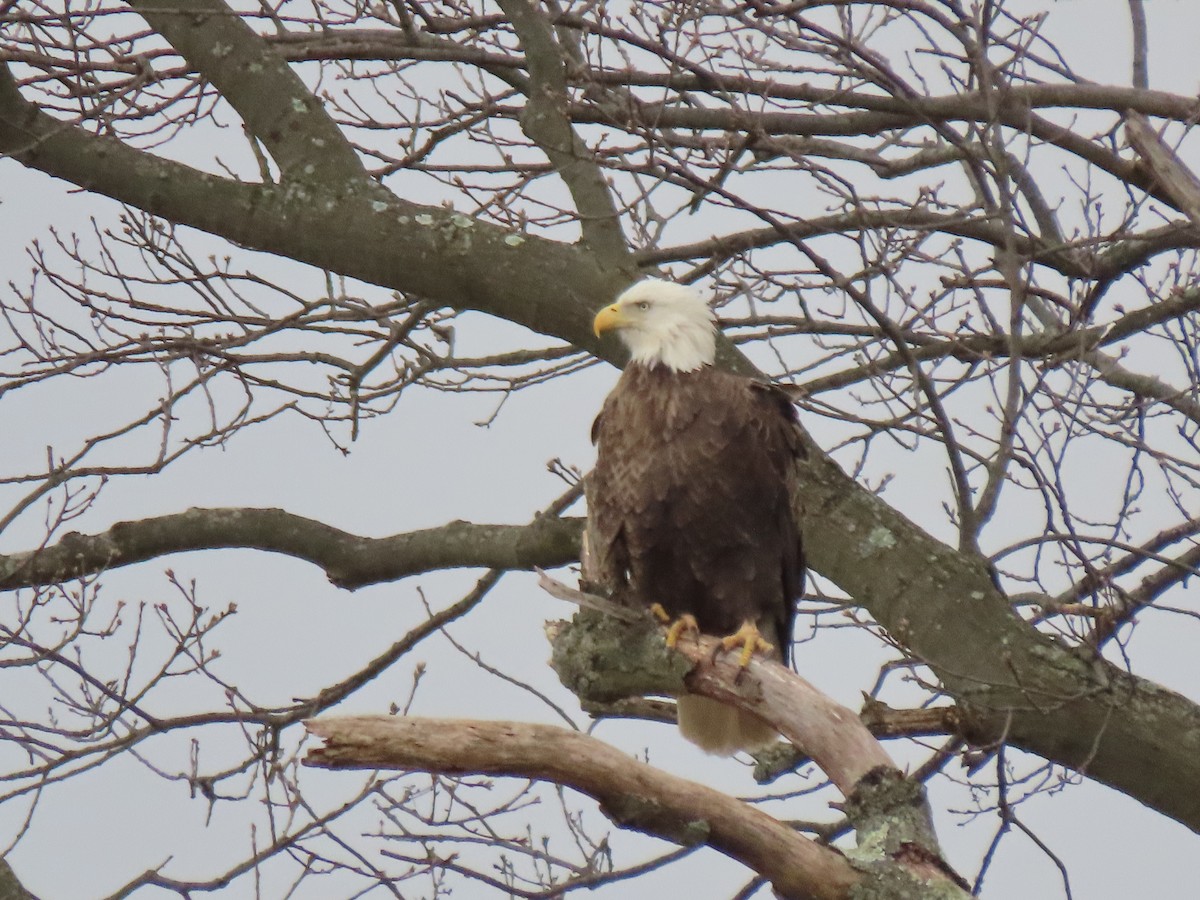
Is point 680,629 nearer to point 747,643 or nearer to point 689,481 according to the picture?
point 747,643

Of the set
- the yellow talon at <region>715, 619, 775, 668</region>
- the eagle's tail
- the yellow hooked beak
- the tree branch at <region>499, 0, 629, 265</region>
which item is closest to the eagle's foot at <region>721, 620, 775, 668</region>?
the yellow talon at <region>715, 619, 775, 668</region>

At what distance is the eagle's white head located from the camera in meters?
4.75

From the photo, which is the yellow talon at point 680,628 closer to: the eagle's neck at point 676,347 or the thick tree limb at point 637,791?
the eagle's neck at point 676,347

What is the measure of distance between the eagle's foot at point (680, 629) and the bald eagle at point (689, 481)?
0.02 metres

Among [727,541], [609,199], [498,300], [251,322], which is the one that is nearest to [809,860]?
[727,541]

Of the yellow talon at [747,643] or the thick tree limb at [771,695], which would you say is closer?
the thick tree limb at [771,695]

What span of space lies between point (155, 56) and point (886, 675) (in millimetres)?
3400

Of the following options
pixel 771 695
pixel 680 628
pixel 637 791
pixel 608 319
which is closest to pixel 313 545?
pixel 608 319

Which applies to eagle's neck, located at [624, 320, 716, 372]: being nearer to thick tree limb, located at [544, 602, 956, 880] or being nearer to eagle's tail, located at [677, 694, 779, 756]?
thick tree limb, located at [544, 602, 956, 880]

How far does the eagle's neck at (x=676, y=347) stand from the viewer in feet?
15.8

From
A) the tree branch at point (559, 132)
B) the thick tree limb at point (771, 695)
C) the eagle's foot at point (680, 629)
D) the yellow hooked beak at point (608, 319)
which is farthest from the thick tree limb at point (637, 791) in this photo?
the tree branch at point (559, 132)

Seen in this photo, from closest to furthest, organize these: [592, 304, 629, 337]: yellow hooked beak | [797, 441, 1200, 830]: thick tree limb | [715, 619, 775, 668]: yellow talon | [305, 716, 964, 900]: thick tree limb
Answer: [305, 716, 964, 900]: thick tree limb → [797, 441, 1200, 830]: thick tree limb → [715, 619, 775, 668]: yellow talon → [592, 304, 629, 337]: yellow hooked beak

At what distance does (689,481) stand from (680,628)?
0.51 metres

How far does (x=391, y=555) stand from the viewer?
5.07 m
